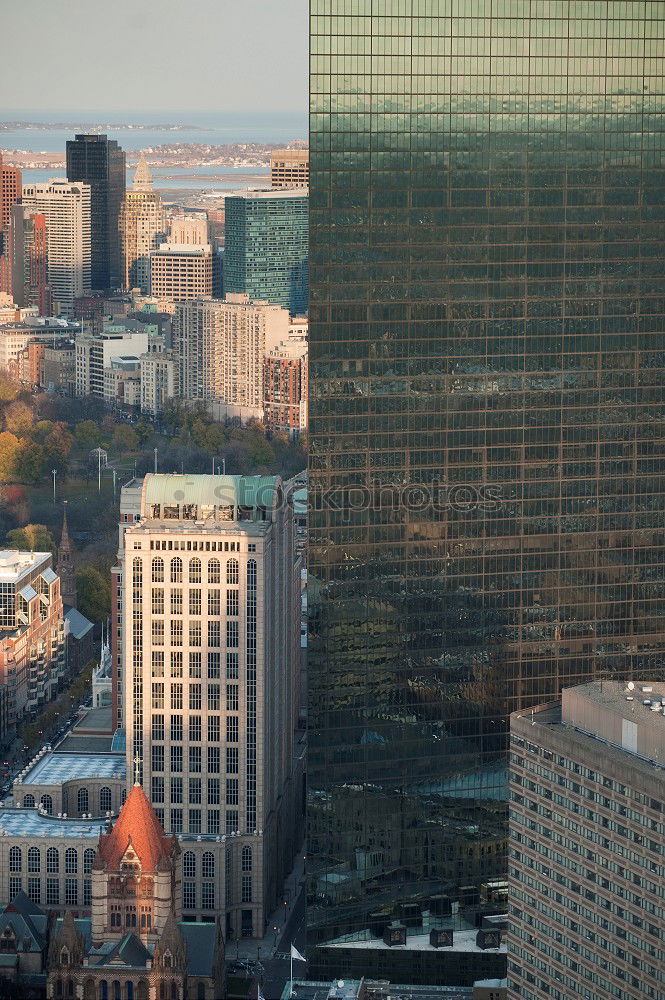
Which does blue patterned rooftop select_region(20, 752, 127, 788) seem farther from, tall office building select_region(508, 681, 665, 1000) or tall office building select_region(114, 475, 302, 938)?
tall office building select_region(508, 681, 665, 1000)

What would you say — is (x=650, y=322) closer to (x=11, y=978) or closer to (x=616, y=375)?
(x=616, y=375)

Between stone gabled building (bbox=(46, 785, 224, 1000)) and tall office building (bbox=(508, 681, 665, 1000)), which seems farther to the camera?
stone gabled building (bbox=(46, 785, 224, 1000))

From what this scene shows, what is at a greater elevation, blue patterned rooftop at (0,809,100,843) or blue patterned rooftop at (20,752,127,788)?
blue patterned rooftop at (20,752,127,788)

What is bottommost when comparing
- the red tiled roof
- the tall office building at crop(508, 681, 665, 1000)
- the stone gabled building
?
the stone gabled building

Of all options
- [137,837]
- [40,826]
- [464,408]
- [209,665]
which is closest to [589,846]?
[137,837]

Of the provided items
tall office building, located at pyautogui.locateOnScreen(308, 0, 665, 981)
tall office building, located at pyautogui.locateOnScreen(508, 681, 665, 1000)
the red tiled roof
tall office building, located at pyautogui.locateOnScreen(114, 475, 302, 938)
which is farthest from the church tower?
tall office building, located at pyautogui.locateOnScreen(508, 681, 665, 1000)

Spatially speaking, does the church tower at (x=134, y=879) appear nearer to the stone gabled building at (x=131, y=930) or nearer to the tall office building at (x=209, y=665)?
the stone gabled building at (x=131, y=930)

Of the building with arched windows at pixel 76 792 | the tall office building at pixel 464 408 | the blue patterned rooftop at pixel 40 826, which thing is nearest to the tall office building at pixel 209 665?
the blue patterned rooftop at pixel 40 826
